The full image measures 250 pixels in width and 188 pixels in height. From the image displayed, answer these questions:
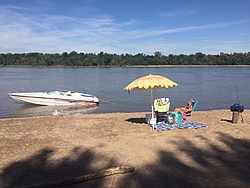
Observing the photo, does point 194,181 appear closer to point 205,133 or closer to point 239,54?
point 205,133

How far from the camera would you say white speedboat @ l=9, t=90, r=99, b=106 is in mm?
20484

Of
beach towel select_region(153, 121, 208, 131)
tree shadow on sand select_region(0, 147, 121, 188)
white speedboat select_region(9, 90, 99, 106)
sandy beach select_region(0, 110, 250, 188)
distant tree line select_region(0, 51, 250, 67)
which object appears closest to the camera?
sandy beach select_region(0, 110, 250, 188)

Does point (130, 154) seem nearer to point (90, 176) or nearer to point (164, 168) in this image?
point (164, 168)

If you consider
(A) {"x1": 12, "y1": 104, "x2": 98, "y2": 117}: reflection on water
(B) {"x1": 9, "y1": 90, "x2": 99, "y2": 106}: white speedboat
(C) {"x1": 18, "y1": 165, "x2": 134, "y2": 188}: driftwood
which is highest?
(C) {"x1": 18, "y1": 165, "x2": 134, "y2": 188}: driftwood

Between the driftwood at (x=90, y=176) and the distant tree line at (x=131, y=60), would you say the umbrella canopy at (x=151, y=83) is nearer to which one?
the driftwood at (x=90, y=176)

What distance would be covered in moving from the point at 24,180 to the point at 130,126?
18.6ft

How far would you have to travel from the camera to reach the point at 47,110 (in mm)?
19297

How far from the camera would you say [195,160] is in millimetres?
6551

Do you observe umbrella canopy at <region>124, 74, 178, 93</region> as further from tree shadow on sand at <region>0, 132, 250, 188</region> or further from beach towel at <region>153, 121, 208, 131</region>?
tree shadow on sand at <region>0, 132, 250, 188</region>

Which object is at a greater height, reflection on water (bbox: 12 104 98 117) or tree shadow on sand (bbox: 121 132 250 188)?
tree shadow on sand (bbox: 121 132 250 188)

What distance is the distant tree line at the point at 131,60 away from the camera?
125775 mm

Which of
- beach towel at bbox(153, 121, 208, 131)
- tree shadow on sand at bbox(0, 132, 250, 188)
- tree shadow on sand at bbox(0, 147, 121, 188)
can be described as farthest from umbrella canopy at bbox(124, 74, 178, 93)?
tree shadow on sand at bbox(0, 147, 121, 188)

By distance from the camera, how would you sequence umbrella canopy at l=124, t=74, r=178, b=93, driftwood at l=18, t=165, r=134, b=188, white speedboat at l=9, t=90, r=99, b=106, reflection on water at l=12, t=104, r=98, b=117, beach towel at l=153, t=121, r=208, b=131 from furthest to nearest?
white speedboat at l=9, t=90, r=99, b=106 → reflection on water at l=12, t=104, r=98, b=117 → beach towel at l=153, t=121, r=208, b=131 → umbrella canopy at l=124, t=74, r=178, b=93 → driftwood at l=18, t=165, r=134, b=188

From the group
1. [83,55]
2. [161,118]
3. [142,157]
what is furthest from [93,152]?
[83,55]
